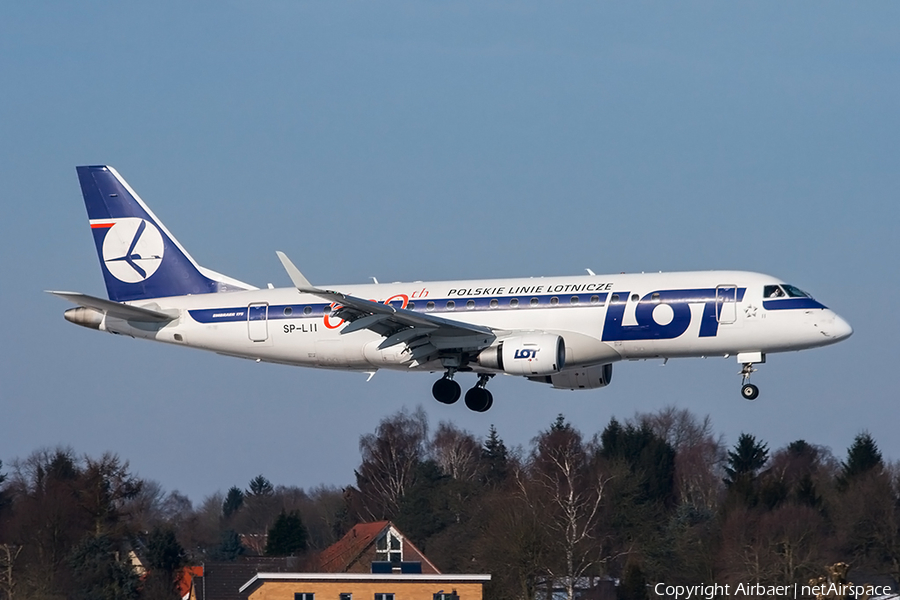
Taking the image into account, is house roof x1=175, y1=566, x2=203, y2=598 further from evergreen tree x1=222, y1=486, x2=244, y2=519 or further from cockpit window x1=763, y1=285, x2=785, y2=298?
evergreen tree x1=222, y1=486, x2=244, y2=519

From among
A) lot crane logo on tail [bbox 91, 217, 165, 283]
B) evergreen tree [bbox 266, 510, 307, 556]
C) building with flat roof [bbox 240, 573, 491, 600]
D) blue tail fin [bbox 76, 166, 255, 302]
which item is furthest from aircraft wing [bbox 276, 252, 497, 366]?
evergreen tree [bbox 266, 510, 307, 556]

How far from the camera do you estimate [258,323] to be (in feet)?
171

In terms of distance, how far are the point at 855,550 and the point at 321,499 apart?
71.3 meters

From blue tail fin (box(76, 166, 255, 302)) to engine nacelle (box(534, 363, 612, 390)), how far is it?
12095 mm

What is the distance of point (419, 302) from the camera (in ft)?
166

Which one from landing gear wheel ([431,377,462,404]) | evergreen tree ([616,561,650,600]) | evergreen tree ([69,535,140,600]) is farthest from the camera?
evergreen tree ([69,535,140,600])

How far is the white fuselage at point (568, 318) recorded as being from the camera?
47.2 m

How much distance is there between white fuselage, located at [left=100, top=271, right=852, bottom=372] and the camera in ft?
155

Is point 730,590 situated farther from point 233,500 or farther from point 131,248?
point 233,500

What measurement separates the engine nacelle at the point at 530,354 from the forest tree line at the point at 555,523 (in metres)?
21.5

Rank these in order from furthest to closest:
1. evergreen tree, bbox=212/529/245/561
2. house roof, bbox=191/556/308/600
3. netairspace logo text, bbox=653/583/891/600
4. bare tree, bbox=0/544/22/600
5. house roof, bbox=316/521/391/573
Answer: evergreen tree, bbox=212/529/245/561
house roof, bbox=316/521/391/573
house roof, bbox=191/556/308/600
bare tree, bbox=0/544/22/600
netairspace logo text, bbox=653/583/891/600

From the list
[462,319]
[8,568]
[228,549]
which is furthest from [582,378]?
[228,549]

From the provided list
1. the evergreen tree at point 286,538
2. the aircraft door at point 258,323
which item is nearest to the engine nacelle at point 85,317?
the aircraft door at point 258,323

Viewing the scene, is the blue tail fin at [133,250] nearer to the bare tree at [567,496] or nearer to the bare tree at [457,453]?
the bare tree at [567,496]
